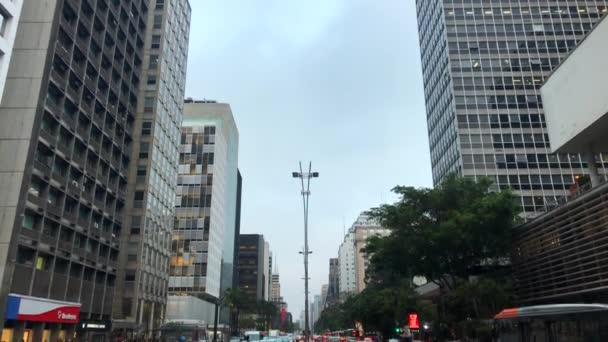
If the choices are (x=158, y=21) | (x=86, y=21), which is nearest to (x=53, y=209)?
(x=86, y=21)

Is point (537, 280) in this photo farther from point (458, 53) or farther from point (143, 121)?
point (458, 53)

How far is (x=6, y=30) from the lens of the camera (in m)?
40.4

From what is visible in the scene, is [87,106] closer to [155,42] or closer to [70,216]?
[70,216]

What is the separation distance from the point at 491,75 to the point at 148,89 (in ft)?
226

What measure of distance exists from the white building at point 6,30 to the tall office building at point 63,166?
5.11 m

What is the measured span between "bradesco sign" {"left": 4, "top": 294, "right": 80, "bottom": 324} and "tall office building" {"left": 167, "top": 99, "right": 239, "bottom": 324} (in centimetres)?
4792

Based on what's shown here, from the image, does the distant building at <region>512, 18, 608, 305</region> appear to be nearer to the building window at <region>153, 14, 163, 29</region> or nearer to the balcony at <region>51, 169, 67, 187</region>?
the balcony at <region>51, 169, 67, 187</region>

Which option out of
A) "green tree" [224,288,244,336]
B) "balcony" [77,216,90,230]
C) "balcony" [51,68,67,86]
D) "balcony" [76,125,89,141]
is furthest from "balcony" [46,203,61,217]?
"green tree" [224,288,244,336]

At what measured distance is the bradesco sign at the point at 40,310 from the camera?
134 ft

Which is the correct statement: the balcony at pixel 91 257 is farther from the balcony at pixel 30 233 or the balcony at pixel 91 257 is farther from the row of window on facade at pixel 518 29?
the row of window on facade at pixel 518 29

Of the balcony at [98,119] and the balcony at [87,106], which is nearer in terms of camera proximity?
the balcony at [87,106]

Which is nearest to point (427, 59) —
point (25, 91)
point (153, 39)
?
point (153, 39)

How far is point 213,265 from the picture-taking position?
388 feet

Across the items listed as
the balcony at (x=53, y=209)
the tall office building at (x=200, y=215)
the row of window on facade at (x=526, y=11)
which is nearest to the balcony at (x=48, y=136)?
the balcony at (x=53, y=209)
